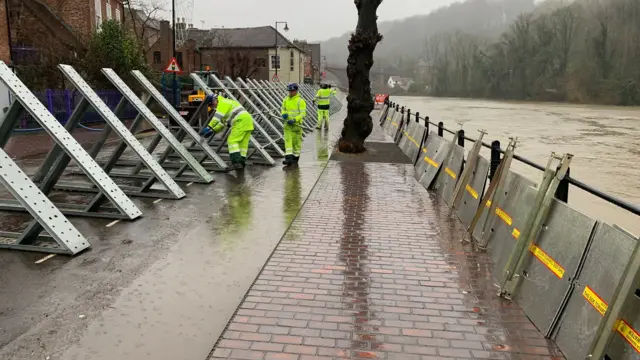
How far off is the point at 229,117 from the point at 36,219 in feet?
14.8

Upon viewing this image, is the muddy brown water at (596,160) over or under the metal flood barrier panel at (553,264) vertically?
under

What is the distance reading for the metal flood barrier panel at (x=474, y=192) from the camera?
5738mm

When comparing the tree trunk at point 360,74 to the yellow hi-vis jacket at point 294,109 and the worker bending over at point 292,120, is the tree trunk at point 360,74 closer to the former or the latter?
the worker bending over at point 292,120

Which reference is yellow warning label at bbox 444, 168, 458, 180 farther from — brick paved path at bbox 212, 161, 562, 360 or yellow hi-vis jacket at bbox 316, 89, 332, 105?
yellow hi-vis jacket at bbox 316, 89, 332, 105

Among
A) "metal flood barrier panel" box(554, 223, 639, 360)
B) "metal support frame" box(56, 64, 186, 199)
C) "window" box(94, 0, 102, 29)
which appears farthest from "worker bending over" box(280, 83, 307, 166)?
"window" box(94, 0, 102, 29)

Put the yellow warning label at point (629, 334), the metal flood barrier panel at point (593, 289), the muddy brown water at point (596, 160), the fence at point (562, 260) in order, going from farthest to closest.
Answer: the muddy brown water at point (596, 160) → the metal flood barrier panel at point (593, 289) → the fence at point (562, 260) → the yellow warning label at point (629, 334)

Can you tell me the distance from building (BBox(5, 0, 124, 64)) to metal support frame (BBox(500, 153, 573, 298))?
23909 millimetres

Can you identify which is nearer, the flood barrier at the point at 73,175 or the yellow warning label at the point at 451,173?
the flood barrier at the point at 73,175

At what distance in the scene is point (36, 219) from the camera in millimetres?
4621

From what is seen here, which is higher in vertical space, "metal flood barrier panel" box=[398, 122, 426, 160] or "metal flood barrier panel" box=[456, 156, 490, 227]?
"metal flood barrier panel" box=[456, 156, 490, 227]

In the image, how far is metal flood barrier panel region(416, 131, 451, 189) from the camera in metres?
8.08

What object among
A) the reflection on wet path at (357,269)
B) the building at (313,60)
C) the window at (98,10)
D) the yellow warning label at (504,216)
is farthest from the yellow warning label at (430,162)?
the building at (313,60)

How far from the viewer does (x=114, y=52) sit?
21.8 meters

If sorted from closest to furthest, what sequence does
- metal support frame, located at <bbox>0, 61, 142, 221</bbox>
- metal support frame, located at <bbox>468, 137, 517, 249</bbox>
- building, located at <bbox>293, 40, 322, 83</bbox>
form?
metal support frame, located at <bbox>468, 137, 517, 249</bbox>, metal support frame, located at <bbox>0, 61, 142, 221</bbox>, building, located at <bbox>293, 40, 322, 83</bbox>
